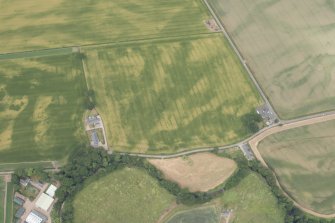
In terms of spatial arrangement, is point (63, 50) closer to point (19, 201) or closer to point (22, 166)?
point (22, 166)

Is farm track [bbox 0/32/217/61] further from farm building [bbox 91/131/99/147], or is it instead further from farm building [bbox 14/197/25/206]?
farm building [bbox 14/197/25/206]

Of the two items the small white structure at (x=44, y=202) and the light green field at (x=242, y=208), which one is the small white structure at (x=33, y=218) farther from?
the light green field at (x=242, y=208)

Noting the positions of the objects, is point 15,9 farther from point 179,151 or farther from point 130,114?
point 179,151

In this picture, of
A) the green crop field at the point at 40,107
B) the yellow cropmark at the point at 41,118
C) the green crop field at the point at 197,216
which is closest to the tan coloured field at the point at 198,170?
the green crop field at the point at 197,216

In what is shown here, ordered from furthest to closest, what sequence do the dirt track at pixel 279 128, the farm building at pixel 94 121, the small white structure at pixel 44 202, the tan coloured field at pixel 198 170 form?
the farm building at pixel 94 121
the dirt track at pixel 279 128
the tan coloured field at pixel 198 170
the small white structure at pixel 44 202

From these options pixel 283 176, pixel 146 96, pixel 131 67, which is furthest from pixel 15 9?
pixel 283 176

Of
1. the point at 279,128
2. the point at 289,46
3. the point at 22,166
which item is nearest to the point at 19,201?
→ the point at 22,166
